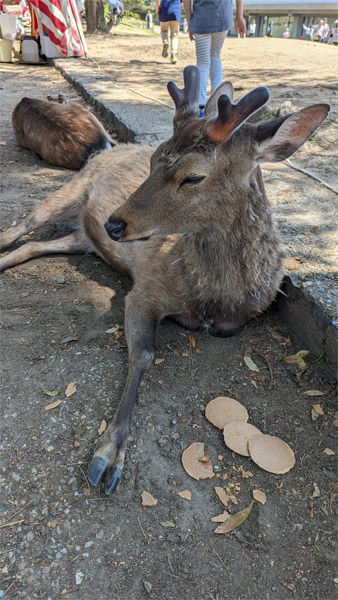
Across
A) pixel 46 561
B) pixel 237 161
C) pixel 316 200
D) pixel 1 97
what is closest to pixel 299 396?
pixel 237 161

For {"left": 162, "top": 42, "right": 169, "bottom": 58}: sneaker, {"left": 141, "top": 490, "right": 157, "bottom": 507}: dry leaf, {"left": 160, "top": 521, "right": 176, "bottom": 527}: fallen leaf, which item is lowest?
{"left": 160, "top": 521, "right": 176, "bottom": 527}: fallen leaf

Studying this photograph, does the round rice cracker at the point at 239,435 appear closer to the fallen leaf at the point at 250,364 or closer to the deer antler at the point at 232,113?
the fallen leaf at the point at 250,364

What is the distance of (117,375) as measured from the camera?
2.73 metres

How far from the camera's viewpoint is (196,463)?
88.7 inches

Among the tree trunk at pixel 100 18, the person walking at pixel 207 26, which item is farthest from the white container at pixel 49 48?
the person walking at pixel 207 26

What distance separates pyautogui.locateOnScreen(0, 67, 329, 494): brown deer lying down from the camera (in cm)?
228

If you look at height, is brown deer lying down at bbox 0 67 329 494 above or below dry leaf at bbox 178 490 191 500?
above

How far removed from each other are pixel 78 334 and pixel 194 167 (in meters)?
1.34

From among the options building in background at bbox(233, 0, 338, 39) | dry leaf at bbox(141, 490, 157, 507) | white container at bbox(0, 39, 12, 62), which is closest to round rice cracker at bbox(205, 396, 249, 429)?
dry leaf at bbox(141, 490, 157, 507)

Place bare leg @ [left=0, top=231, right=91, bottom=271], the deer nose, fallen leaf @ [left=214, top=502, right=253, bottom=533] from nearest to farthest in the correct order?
fallen leaf @ [left=214, top=502, right=253, bottom=533] → the deer nose → bare leg @ [left=0, top=231, right=91, bottom=271]

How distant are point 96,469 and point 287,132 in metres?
1.85

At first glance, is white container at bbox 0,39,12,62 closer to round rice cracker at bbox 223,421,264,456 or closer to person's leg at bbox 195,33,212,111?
person's leg at bbox 195,33,212,111

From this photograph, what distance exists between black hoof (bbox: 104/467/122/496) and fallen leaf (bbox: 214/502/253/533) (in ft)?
1.60

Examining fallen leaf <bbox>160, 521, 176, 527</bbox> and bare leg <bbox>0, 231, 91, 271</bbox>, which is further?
bare leg <bbox>0, 231, 91, 271</bbox>
